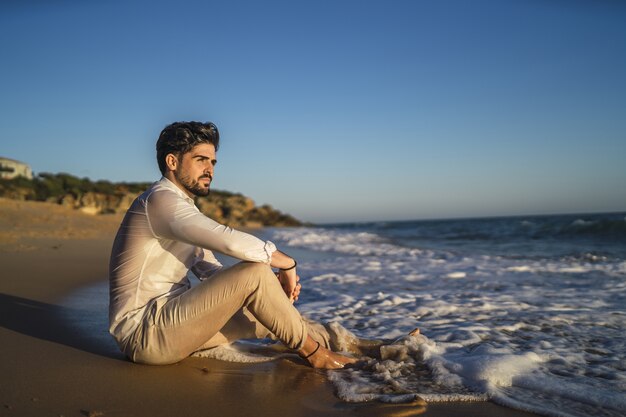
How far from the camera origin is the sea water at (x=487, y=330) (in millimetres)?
2328

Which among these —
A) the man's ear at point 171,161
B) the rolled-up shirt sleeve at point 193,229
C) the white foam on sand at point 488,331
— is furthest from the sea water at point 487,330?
the man's ear at point 171,161

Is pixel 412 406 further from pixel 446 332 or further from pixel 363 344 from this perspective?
pixel 446 332

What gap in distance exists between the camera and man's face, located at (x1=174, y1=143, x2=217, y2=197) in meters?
2.67

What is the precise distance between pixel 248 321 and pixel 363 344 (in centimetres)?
79

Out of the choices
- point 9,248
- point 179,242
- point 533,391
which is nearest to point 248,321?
point 179,242

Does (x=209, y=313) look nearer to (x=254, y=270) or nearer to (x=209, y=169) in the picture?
(x=254, y=270)

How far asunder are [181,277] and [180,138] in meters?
0.84

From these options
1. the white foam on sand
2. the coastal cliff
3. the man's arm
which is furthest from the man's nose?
the coastal cliff

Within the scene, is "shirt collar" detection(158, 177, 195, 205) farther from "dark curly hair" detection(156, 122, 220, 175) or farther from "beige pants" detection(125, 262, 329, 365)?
"beige pants" detection(125, 262, 329, 365)

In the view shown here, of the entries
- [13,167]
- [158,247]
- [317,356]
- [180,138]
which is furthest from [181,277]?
[13,167]

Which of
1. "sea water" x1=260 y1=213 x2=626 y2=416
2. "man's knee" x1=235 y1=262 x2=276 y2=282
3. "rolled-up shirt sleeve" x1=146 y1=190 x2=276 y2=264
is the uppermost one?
"rolled-up shirt sleeve" x1=146 y1=190 x2=276 y2=264

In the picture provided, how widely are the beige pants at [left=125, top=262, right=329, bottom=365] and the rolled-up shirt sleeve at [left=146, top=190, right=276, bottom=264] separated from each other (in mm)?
114

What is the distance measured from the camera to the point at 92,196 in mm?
23969

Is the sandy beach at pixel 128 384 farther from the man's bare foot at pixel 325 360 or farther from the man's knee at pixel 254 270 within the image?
the man's knee at pixel 254 270
